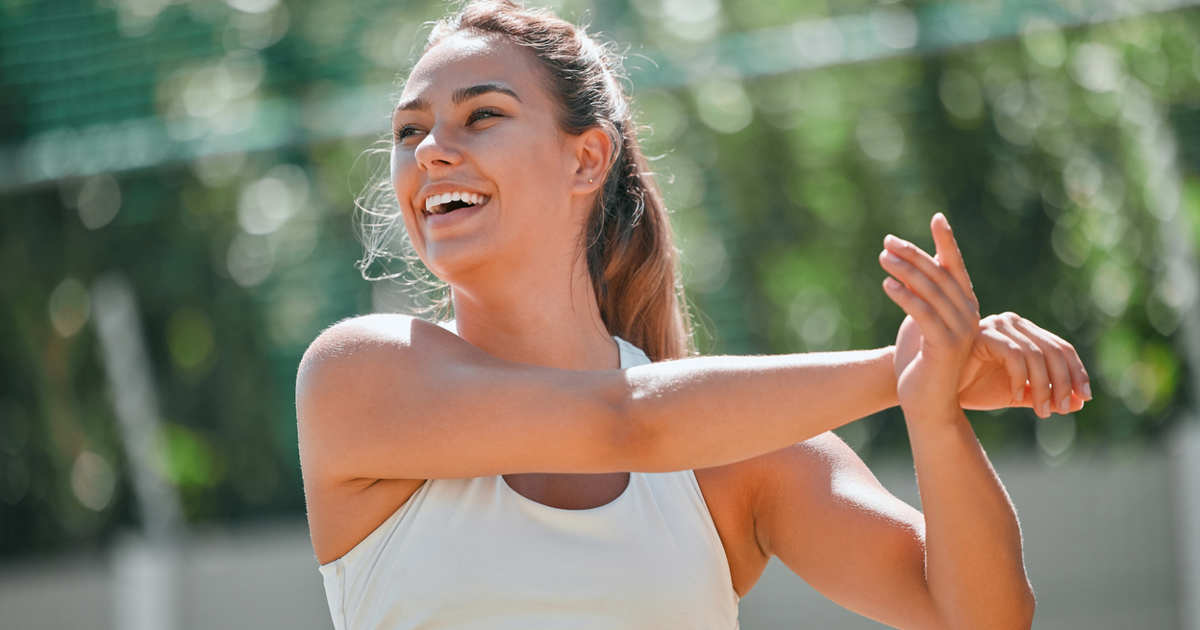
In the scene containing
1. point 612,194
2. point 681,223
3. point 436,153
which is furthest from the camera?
point 681,223

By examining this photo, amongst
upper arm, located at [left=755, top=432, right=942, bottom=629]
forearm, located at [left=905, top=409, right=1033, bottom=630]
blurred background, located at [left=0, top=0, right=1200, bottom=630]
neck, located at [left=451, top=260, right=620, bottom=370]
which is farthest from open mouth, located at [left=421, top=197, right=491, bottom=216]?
blurred background, located at [left=0, top=0, right=1200, bottom=630]

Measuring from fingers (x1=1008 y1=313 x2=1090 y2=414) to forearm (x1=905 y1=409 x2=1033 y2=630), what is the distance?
132 mm

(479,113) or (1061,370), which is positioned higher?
(479,113)

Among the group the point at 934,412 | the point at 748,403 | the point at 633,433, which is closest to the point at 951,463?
the point at 934,412

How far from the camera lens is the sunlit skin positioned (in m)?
1.90

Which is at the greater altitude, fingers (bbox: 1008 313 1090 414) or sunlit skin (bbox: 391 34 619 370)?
sunlit skin (bbox: 391 34 619 370)

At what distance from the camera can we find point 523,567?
1754 millimetres

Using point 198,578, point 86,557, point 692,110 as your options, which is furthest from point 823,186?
point 86,557

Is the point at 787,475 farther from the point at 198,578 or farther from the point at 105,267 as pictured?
the point at 105,267

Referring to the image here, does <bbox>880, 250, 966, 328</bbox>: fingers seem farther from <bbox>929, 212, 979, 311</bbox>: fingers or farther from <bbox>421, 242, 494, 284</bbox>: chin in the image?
<bbox>421, 242, 494, 284</bbox>: chin

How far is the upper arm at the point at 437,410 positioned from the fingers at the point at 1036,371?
47 cm

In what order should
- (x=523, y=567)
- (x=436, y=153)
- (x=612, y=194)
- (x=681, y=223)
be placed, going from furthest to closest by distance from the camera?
(x=681, y=223) → (x=612, y=194) → (x=436, y=153) → (x=523, y=567)

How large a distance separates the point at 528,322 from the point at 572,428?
0.35 metres

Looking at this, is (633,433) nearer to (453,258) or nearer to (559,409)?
(559,409)
